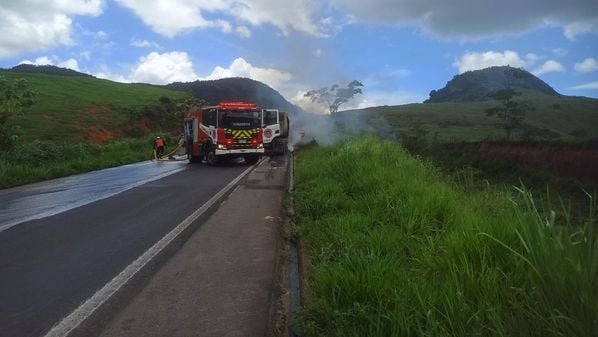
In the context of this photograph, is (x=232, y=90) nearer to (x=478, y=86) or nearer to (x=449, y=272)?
(x=449, y=272)

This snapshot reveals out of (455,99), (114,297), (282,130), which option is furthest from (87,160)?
(455,99)

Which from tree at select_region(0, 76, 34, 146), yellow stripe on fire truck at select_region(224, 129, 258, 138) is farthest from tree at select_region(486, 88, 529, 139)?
tree at select_region(0, 76, 34, 146)

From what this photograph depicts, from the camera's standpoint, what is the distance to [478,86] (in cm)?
16338

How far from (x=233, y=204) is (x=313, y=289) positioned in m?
6.56

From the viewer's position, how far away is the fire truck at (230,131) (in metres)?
24.2

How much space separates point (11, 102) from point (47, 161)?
385 centimetres

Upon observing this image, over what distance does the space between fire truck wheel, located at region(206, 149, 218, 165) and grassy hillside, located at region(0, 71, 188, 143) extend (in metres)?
20.0

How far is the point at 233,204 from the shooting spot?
11.1 meters

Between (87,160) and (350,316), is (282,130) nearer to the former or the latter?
(87,160)

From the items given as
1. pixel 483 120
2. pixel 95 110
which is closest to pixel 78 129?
pixel 95 110

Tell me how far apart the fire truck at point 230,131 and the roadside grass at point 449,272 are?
55.1 ft

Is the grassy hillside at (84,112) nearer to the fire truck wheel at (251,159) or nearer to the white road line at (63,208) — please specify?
the fire truck wheel at (251,159)

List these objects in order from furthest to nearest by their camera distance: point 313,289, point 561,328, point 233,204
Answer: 1. point 233,204
2. point 313,289
3. point 561,328

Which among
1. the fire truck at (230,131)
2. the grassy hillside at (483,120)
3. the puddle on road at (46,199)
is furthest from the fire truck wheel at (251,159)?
the grassy hillside at (483,120)
